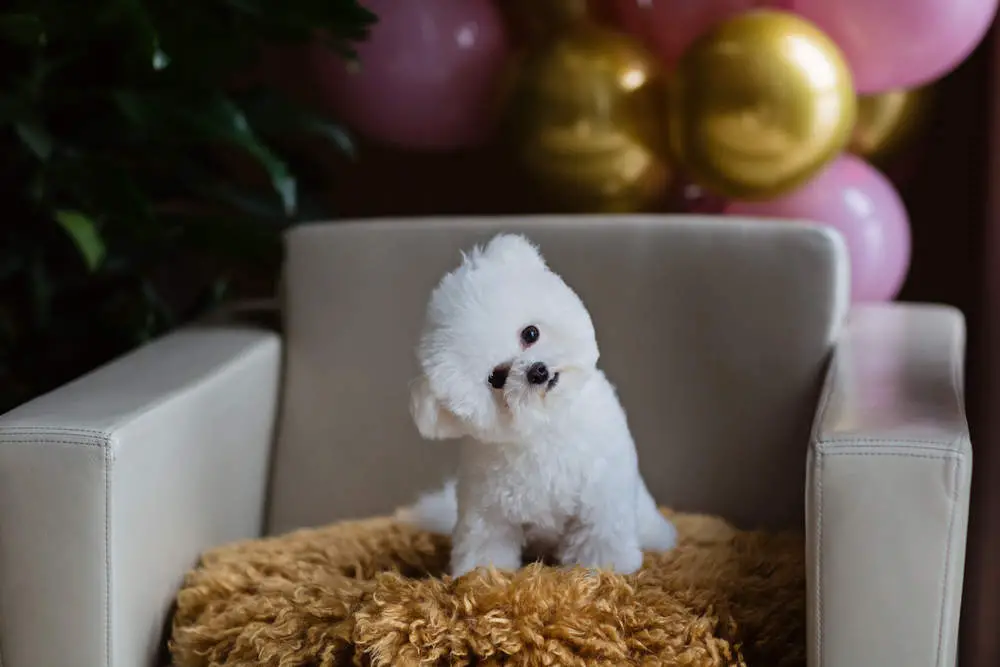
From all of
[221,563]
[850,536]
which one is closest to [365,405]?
[221,563]

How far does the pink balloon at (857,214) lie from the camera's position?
4.99 ft

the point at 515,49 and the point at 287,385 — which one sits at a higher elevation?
the point at 515,49

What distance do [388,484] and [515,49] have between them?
710mm

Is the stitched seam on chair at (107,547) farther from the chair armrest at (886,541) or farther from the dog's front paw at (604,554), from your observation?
the chair armrest at (886,541)

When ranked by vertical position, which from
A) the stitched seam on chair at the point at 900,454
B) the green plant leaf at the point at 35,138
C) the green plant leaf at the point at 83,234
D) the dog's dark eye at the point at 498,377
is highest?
the green plant leaf at the point at 35,138

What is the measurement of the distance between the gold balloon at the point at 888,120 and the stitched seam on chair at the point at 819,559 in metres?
0.86

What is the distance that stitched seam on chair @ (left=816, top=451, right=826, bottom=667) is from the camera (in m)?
0.93

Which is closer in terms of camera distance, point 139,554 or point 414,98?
point 139,554

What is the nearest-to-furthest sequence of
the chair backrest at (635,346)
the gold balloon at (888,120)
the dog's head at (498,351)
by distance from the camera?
the dog's head at (498,351), the chair backrest at (635,346), the gold balloon at (888,120)

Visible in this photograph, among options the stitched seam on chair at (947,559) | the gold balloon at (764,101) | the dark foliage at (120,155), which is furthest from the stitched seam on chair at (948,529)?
the dark foliage at (120,155)

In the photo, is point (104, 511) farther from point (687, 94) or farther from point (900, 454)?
point (687, 94)

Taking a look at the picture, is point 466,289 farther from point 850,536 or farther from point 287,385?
point 287,385

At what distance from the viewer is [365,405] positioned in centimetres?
152

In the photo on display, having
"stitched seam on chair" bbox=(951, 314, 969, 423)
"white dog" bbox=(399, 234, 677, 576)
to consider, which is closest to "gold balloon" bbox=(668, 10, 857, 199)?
"stitched seam on chair" bbox=(951, 314, 969, 423)
